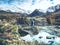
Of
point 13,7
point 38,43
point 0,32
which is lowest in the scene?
point 38,43

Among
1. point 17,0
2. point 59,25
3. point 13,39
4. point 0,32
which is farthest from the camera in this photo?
point 17,0

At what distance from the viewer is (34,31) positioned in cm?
634

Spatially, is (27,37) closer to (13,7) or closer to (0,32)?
(0,32)

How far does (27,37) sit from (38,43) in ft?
1.33

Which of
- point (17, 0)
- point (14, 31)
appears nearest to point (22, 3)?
point (17, 0)

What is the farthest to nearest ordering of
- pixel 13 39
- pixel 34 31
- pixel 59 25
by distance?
pixel 59 25, pixel 34 31, pixel 13 39

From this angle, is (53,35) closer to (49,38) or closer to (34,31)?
(49,38)

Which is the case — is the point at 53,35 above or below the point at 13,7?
below

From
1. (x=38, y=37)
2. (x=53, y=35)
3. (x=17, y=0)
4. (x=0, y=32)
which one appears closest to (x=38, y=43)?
(x=38, y=37)

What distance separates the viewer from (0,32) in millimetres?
5941

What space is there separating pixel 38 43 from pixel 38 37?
30 cm

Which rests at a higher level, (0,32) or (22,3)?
(22,3)

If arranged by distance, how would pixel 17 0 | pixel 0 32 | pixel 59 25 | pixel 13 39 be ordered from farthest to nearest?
pixel 17 0 → pixel 59 25 → pixel 0 32 → pixel 13 39

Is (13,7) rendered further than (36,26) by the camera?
Yes
